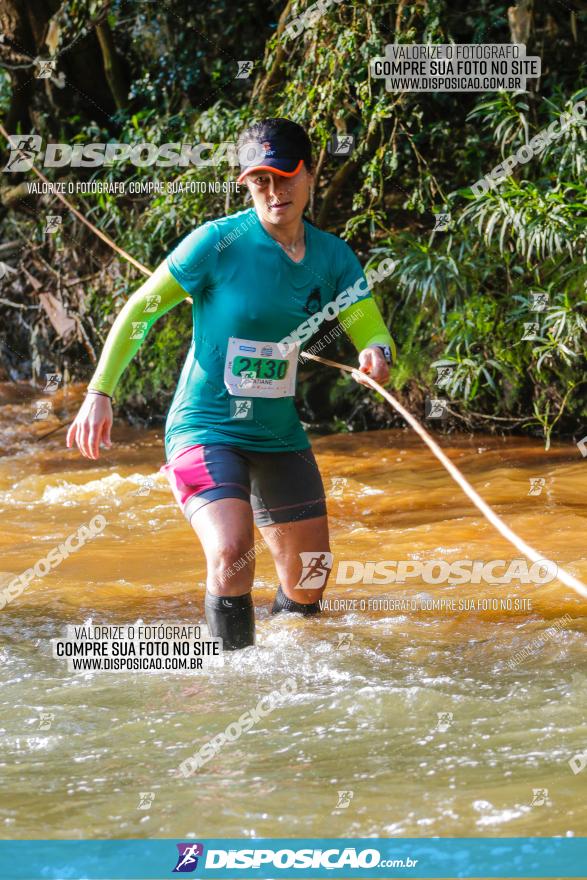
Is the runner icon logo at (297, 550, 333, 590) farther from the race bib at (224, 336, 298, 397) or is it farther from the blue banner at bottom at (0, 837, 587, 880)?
the blue banner at bottom at (0, 837, 587, 880)

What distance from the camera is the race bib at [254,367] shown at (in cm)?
327

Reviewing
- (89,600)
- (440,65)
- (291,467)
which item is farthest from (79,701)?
(440,65)

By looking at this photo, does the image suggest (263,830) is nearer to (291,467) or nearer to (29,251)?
(291,467)

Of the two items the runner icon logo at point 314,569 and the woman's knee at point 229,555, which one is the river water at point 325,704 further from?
the woman's knee at point 229,555

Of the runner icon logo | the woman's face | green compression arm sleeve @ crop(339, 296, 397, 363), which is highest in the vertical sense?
the woman's face

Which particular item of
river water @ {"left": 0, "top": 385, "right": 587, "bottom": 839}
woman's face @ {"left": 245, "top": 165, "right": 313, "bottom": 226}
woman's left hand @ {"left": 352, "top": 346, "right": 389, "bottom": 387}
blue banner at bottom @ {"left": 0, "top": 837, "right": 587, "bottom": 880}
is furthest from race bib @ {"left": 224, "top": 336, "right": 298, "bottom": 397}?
blue banner at bottom @ {"left": 0, "top": 837, "right": 587, "bottom": 880}

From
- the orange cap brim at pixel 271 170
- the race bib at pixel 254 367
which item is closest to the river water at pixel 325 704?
the race bib at pixel 254 367

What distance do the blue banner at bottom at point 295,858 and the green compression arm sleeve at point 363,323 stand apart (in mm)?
1688

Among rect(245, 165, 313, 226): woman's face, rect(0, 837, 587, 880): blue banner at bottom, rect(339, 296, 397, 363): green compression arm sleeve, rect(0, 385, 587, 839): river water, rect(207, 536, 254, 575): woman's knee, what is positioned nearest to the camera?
rect(0, 837, 587, 880): blue banner at bottom

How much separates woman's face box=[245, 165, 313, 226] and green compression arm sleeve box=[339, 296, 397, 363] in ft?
1.26

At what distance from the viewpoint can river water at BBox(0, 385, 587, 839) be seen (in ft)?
7.82

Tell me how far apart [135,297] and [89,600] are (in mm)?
1633

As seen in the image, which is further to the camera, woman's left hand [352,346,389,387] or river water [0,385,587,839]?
woman's left hand [352,346,389,387]

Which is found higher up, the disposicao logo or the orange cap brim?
the orange cap brim
